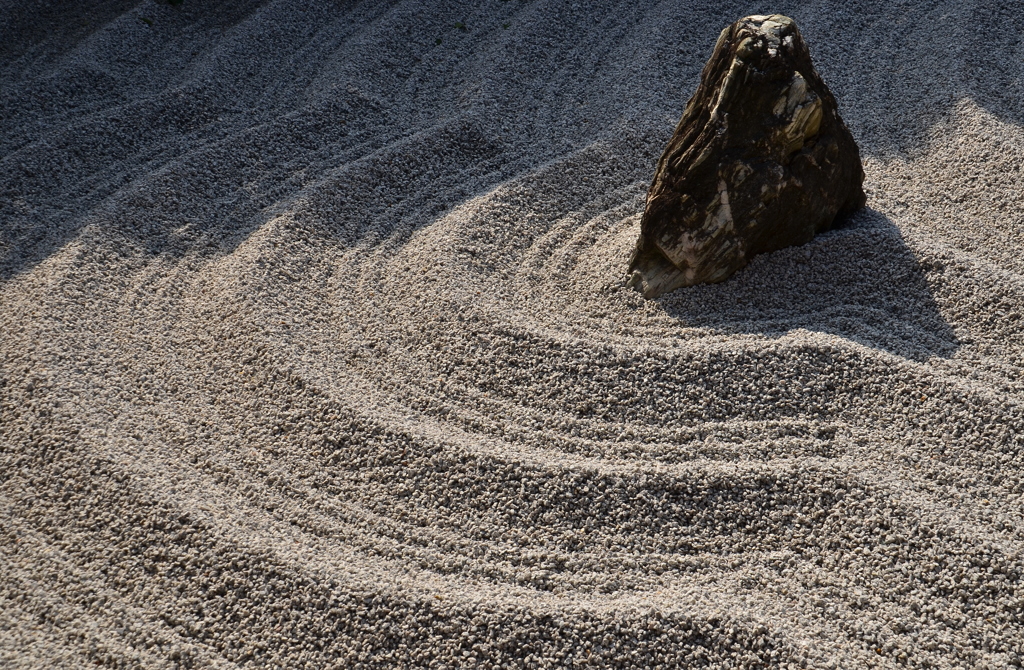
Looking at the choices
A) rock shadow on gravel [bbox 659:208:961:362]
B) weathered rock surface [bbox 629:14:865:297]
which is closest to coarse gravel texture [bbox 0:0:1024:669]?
rock shadow on gravel [bbox 659:208:961:362]

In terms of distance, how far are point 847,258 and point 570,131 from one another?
1.85 meters

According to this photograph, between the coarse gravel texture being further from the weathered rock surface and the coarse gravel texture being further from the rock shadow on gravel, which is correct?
the weathered rock surface

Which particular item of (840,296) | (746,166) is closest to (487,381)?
(746,166)

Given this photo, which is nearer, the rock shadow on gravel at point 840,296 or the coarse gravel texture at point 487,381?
the coarse gravel texture at point 487,381

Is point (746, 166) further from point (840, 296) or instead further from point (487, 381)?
point (487, 381)

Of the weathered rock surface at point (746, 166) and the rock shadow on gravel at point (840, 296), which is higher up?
the weathered rock surface at point (746, 166)

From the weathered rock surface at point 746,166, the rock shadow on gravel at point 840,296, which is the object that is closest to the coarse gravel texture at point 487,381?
the rock shadow on gravel at point 840,296

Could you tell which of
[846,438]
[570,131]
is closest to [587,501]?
[846,438]

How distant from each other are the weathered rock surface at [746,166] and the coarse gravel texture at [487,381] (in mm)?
178

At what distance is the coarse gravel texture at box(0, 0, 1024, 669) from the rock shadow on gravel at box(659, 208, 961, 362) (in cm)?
2

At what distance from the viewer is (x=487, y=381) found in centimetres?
343

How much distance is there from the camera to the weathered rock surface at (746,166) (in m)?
3.44

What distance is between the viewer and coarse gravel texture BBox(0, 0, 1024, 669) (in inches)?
104

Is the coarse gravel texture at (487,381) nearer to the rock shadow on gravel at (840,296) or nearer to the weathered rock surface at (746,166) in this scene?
the rock shadow on gravel at (840,296)
